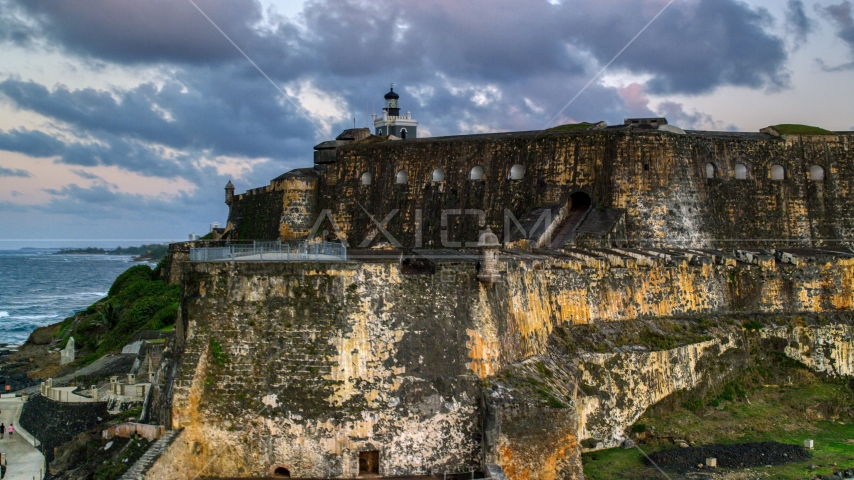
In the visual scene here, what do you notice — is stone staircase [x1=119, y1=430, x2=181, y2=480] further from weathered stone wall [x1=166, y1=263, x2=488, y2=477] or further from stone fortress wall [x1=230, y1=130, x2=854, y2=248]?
stone fortress wall [x1=230, y1=130, x2=854, y2=248]

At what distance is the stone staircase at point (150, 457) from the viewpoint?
17281mm

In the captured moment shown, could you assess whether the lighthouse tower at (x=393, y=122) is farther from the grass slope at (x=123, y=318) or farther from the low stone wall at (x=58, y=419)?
the low stone wall at (x=58, y=419)

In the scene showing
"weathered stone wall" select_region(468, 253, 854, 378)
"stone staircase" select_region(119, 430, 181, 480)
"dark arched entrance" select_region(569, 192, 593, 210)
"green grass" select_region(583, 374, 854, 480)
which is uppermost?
"dark arched entrance" select_region(569, 192, 593, 210)

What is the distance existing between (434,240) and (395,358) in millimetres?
20254

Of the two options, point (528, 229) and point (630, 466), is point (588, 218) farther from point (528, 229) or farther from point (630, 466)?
point (630, 466)

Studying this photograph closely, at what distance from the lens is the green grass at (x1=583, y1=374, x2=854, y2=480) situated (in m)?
22.6

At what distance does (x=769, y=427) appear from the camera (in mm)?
26422

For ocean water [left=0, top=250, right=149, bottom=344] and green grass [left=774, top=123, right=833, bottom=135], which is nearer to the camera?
green grass [left=774, top=123, right=833, bottom=135]

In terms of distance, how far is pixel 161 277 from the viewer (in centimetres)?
6041

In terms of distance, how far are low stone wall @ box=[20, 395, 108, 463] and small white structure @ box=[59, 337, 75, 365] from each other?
519 inches

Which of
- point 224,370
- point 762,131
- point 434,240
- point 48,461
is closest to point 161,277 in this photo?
point 434,240

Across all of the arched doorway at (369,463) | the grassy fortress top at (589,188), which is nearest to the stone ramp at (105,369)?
the grassy fortress top at (589,188)

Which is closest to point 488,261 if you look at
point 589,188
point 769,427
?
point 769,427

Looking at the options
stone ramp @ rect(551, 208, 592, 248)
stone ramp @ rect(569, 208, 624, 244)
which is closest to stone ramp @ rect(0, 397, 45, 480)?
stone ramp @ rect(551, 208, 592, 248)
